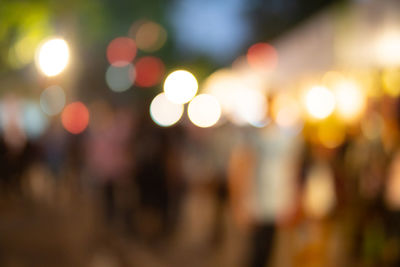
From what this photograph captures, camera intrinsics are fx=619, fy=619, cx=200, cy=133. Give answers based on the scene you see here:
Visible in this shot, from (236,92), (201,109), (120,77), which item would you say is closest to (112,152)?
(236,92)

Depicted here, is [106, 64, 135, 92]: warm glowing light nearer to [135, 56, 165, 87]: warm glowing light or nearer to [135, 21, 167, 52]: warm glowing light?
[135, 56, 165, 87]: warm glowing light

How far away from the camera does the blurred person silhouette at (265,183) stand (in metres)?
5.67

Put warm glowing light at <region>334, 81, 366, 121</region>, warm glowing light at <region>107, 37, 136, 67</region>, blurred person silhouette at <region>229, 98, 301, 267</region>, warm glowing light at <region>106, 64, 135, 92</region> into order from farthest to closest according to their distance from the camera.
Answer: warm glowing light at <region>106, 64, 135, 92</region> < warm glowing light at <region>107, 37, 136, 67</region> < warm glowing light at <region>334, 81, 366, 121</region> < blurred person silhouette at <region>229, 98, 301, 267</region>

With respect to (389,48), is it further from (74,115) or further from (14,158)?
(74,115)

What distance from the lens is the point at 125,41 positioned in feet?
89.5

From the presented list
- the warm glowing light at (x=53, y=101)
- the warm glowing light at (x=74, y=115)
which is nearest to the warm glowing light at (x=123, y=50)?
the warm glowing light at (x=74, y=115)

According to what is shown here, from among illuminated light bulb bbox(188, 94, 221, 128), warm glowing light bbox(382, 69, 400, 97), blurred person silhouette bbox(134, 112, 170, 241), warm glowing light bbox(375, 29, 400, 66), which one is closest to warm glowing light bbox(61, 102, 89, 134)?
illuminated light bulb bbox(188, 94, 221, 128)

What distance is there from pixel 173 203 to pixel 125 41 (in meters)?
18.5

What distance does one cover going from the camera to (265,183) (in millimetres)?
A: 5707

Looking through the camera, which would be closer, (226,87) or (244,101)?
(244,101)

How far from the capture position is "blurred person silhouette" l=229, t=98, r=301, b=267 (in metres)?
5.67

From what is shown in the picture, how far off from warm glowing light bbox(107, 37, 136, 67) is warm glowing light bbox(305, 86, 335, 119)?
17992 mm

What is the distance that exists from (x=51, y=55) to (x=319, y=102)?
16.1 feet

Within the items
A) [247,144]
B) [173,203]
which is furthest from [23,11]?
[173,203]
